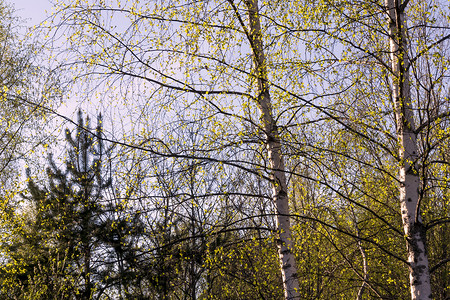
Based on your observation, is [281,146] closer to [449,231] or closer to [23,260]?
[449,231]

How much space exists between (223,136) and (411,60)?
1968mm

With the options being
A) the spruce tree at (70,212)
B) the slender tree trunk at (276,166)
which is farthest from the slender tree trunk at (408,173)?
the spruce tree at (70,212)

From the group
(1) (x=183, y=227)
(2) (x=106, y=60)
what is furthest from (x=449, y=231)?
(2) (x=106, y=60)

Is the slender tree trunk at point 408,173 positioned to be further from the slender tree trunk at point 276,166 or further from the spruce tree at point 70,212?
the spruce tree at point 70,212

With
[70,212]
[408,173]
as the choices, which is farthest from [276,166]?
[70,212]

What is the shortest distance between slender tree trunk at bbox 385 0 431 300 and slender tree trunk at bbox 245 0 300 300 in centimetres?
116

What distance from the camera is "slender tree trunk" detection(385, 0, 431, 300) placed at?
14.0ft

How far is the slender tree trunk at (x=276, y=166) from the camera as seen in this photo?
4.78m

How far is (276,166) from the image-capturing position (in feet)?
16.5

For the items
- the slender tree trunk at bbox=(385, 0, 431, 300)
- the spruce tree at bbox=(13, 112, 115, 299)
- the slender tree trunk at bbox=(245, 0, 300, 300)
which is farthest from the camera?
the spruce tree at bbox=(13, 112, 115, 299)

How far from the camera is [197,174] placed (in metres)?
5.00

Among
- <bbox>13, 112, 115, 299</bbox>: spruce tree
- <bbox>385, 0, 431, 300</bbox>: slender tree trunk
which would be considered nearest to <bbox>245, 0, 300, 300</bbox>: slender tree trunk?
<bbox>385, 0, 431, 300</bbox>: slender tree trunk

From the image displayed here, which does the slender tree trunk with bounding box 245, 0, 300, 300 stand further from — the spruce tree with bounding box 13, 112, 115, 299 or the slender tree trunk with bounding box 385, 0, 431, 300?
the spruce tree with bounding box 13, 112, 115, 299

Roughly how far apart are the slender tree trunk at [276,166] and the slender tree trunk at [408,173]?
3.80ft
